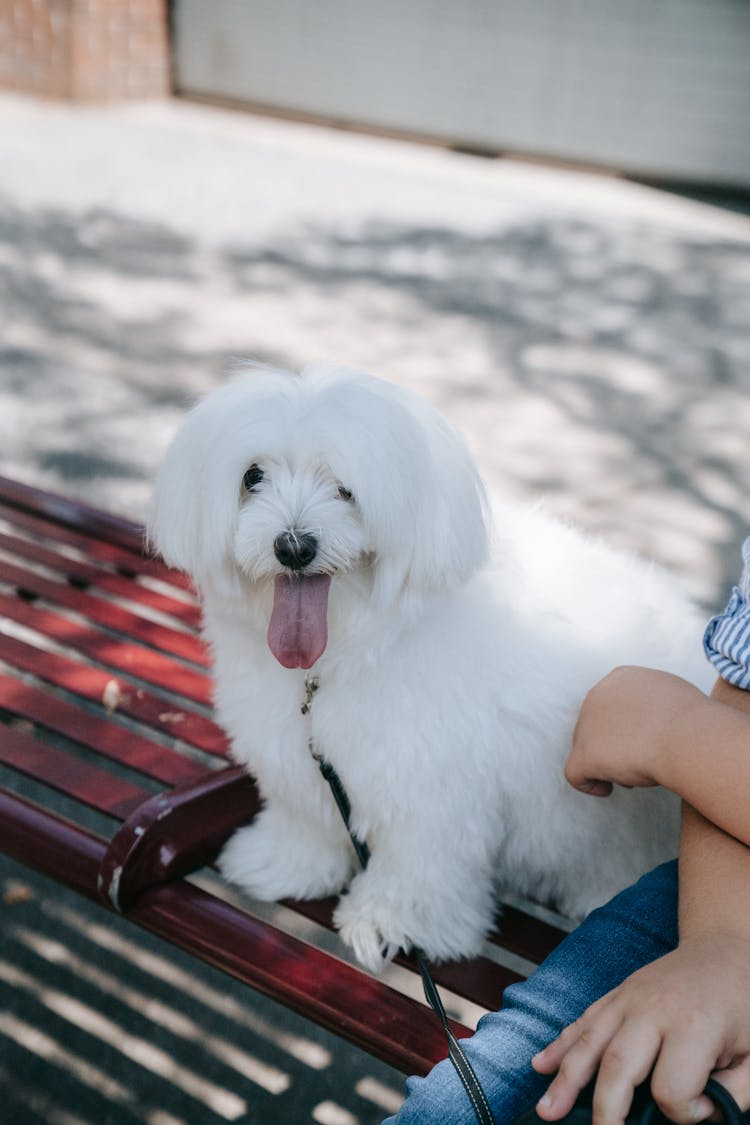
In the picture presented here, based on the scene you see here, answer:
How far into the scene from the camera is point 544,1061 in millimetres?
1146

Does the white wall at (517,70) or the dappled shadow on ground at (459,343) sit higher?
the white wall at (517,70)

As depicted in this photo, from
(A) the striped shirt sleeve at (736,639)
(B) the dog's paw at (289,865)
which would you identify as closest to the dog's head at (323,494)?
(A) the striped shirt sleeve at (736,639)

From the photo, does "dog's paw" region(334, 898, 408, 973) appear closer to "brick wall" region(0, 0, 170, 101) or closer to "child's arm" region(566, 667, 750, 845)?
"child's arm" region(566, 667, 750, 845)

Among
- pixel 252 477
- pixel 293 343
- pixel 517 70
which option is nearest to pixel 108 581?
pixel 252 477

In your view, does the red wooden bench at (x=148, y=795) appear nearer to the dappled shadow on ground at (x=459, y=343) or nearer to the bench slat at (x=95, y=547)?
the bench slat at (x=95, y=547)

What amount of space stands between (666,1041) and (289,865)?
0.89 meters

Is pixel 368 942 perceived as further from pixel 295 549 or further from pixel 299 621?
pixel 295 549

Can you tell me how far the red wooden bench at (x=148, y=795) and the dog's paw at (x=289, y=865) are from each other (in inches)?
1.3

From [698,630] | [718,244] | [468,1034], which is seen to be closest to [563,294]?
[718,244]

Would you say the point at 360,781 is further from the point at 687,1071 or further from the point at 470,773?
the point at 687,1071

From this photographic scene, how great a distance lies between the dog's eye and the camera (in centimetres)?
155

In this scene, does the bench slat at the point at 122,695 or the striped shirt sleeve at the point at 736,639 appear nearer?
the striped shirt sleeve at the point at 736,639

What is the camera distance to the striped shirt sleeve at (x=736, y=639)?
133 cm

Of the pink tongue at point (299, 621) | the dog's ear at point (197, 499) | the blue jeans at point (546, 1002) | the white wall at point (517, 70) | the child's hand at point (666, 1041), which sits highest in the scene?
the dog's ear at point (197, 499)
